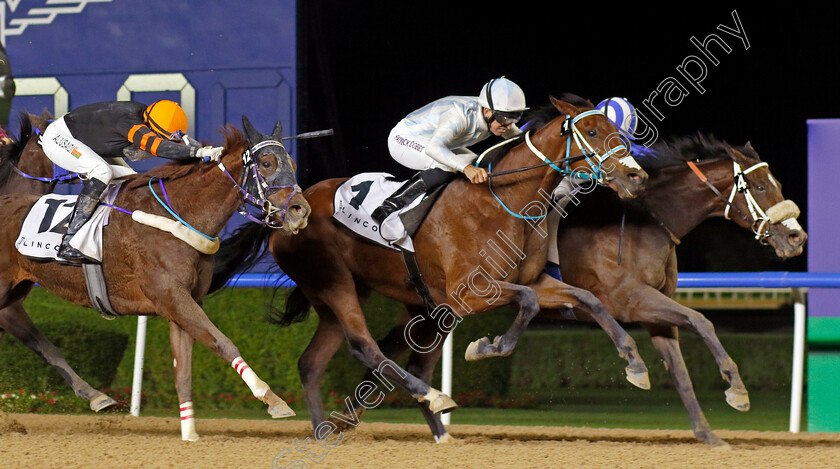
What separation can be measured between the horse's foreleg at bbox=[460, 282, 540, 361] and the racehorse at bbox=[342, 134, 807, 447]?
337 millimetres

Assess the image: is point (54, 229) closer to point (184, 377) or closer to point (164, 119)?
point (164, 119)

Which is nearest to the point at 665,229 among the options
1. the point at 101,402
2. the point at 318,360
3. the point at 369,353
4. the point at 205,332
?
the point at 369,353

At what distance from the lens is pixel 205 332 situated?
157 inches

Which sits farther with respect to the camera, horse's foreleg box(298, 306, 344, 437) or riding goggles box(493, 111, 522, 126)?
horse's foreleg box(298, 306, 344, 437)

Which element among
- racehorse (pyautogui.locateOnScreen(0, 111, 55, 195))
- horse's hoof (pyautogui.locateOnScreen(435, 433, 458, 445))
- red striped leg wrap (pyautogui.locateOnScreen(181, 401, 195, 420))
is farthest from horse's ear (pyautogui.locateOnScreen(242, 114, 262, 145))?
horse's hoof (pyautogui.locateOnScreen(435, 433, 458, 445))

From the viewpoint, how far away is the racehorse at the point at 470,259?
4.07 metres

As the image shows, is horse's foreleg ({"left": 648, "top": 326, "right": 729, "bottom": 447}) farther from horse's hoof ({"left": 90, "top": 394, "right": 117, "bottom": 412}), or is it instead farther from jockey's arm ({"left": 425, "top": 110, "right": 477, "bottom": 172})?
horse's hoof ({"left": 90, "top": 394, "right": 117, "bottom": 412})

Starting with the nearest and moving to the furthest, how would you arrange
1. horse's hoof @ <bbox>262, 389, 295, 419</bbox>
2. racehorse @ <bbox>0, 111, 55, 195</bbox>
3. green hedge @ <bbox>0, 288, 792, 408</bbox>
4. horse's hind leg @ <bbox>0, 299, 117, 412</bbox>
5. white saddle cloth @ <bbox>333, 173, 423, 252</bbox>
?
horse's hoof @ <bbox>262, 389, 295, 419</bbox> < white saddle cloth @ <bbox>333, 173, 423, 252</bbox> < horse's hind leg @ <bbox>0, 299, 117, 412</bbox> < racehorse @ <bbox>0, 111, 55, 195</bbox> < green hedge @ <bbox>0, 288, 792, 408</bbox>

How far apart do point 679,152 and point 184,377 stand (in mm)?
2615

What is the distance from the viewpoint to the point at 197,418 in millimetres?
6168

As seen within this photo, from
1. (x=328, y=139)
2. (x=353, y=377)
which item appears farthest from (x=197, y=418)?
(x=328, y=139)

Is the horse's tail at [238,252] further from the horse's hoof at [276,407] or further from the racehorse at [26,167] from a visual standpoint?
the horse's hoof at [276,407]

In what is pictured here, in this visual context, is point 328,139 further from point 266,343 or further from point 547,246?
point 547,246

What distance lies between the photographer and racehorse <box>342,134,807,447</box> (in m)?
4.43
